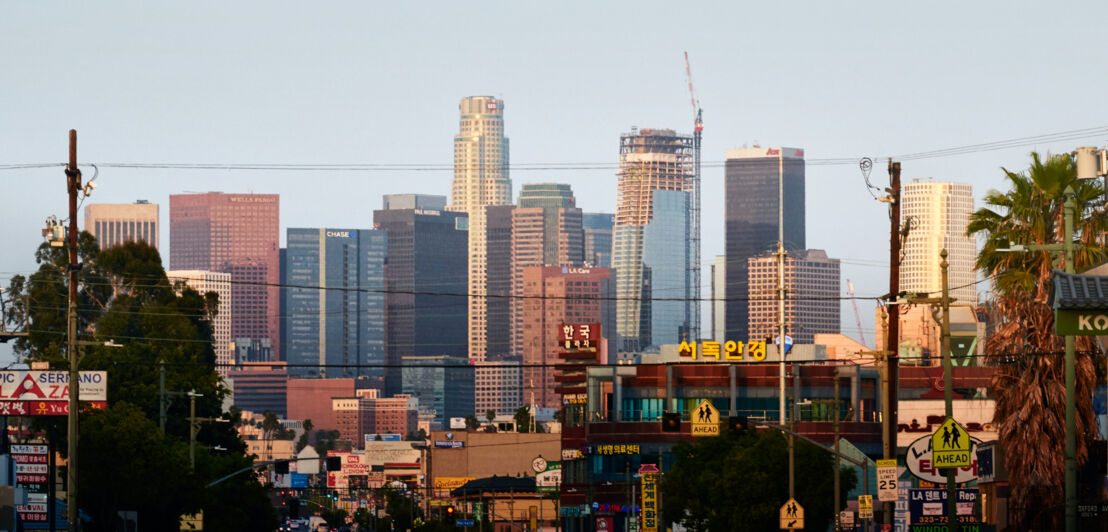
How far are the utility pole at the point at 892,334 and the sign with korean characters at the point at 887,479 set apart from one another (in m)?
0.53

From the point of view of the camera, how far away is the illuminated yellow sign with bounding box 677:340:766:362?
133m

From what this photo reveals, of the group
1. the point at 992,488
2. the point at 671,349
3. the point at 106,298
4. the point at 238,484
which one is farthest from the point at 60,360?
the point at 671,349

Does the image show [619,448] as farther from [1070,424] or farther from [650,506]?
[1070,424]

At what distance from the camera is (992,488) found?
67000mm

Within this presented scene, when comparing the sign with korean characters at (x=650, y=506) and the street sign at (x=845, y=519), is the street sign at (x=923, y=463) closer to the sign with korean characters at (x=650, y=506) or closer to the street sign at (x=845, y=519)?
A: the street sign at (x=845, y=519)

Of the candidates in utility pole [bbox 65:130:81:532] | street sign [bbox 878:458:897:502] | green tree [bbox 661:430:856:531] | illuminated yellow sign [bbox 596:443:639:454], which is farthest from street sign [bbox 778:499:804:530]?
illuminated yellow sign [bbox 596:443:639:454]

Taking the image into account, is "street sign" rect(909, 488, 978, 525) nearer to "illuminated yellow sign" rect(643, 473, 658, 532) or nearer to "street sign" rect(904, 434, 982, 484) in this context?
"street sign" rect(904, 434, 982, 484)

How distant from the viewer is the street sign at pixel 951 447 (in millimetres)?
42312

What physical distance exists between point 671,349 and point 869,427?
5747 centimetres

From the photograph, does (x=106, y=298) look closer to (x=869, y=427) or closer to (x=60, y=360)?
(x=60, y=360)

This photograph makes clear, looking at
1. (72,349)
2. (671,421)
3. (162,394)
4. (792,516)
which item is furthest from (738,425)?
(162,394)

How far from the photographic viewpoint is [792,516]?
62469mm

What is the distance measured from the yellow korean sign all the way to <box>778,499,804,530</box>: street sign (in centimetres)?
3669

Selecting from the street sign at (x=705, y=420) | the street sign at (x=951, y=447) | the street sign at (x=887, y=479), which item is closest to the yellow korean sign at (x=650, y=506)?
the street sign at (x=705, y=420)
